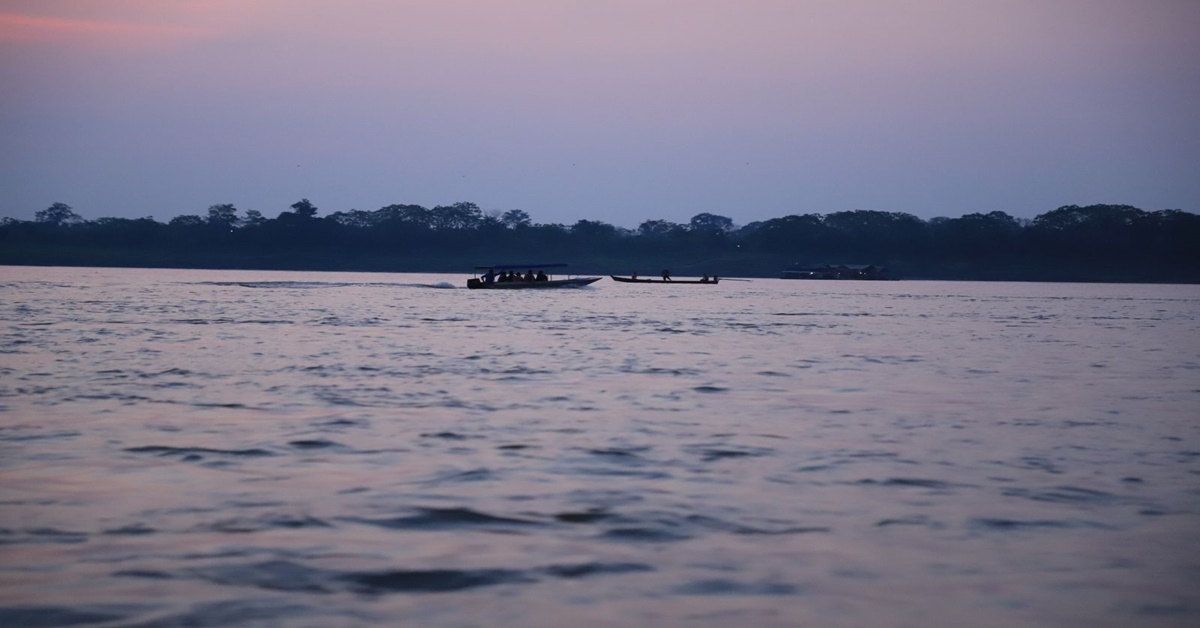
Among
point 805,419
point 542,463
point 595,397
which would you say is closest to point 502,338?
point 595,397

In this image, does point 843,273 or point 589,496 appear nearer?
point 589,496

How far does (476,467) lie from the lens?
11289 millimetres

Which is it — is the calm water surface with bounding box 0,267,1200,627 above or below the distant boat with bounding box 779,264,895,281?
above

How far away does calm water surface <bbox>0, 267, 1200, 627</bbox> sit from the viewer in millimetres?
6992

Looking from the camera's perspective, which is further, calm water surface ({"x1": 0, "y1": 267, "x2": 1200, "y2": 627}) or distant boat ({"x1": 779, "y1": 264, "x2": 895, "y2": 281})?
distant boat ({"x1": 779, "y1": 264, "x2": 895, "y2": 281})

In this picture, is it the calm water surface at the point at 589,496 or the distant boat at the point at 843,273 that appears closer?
the calm water surface at the point at 589,496

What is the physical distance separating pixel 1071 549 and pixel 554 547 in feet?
11.4

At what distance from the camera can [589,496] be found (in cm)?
995

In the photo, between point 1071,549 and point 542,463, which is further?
point 542,463

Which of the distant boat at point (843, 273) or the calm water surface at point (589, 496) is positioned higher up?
the calm water surface at point (589, 496)

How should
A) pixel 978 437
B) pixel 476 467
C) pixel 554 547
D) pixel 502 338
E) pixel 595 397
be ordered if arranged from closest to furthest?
pixel 554 547, pixel 476 467, pixel 978 437, pixel 595 397, pixel 502 338

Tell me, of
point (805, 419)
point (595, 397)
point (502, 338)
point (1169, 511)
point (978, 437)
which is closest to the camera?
point (1169, 511)

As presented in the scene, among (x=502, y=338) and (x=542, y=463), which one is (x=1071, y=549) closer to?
(x=542, y=463)

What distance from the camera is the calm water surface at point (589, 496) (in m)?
6.99
